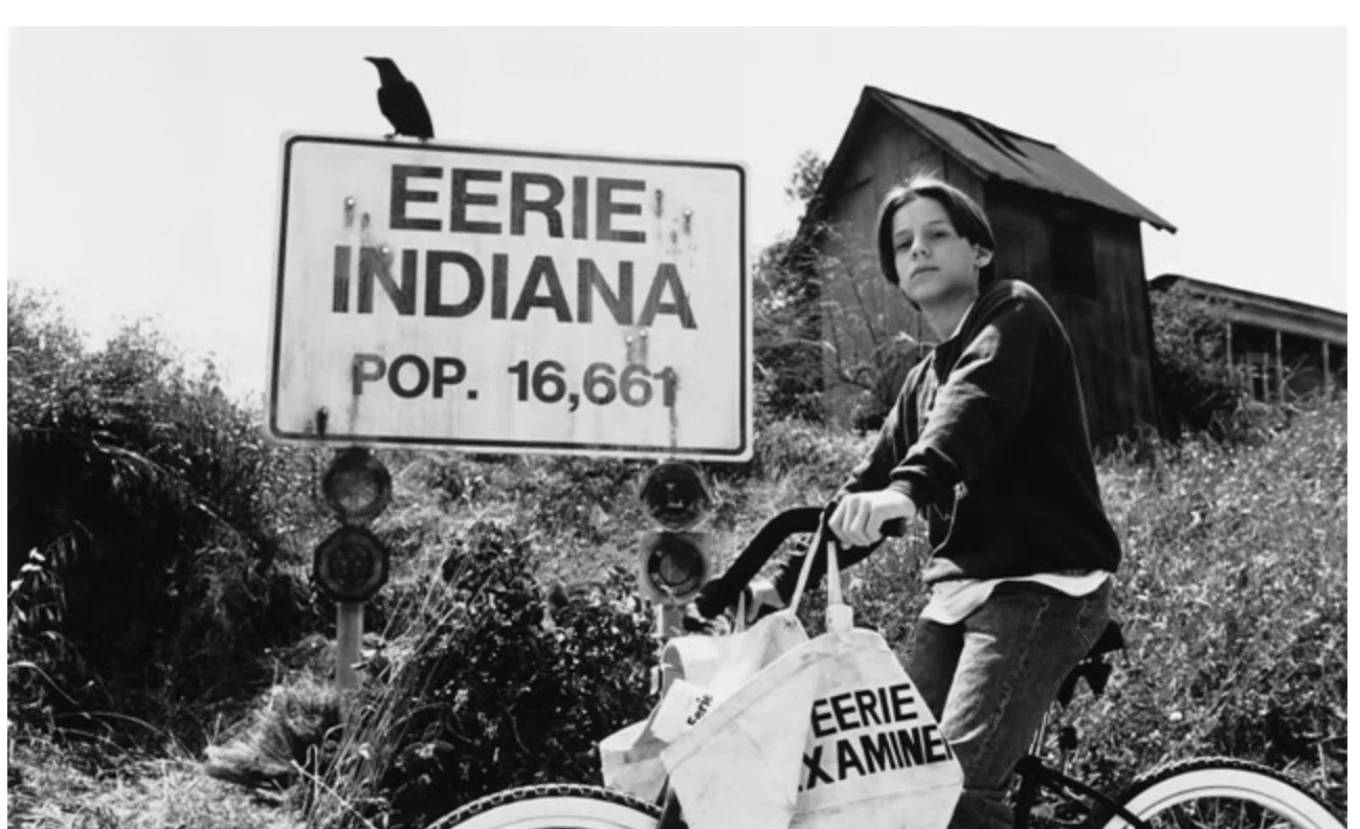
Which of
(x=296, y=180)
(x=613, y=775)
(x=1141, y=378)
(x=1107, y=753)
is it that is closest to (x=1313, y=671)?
(x=1107, y=753)

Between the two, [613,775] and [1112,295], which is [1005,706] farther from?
[1112,295]

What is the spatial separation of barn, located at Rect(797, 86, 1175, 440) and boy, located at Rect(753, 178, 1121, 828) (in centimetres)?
999

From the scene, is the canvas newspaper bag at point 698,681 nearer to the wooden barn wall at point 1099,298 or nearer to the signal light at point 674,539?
the signal light at point 674,539

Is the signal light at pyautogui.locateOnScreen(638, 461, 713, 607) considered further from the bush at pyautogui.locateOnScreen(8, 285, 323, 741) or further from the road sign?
the bush at pyautogui.locateOnScreen(8, 285, 323, 741)

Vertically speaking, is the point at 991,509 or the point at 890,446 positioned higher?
the point at 890,446

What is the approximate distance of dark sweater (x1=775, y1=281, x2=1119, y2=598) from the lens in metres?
1.89

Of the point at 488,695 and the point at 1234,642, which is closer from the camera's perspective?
the point at 488,695

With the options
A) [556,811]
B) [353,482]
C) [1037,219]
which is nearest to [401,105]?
[353,482]

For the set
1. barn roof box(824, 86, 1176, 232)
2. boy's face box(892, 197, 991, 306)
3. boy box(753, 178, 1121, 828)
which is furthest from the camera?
barn roof box(824, 86, 1176, 232)

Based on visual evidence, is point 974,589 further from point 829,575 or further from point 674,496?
point 674,496

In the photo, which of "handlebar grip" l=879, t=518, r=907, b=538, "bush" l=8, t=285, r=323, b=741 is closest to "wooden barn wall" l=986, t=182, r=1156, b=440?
"bush" l=8, t=285, r=323, b=741

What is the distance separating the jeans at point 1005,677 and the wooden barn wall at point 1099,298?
1191cm

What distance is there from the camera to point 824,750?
1.60 m

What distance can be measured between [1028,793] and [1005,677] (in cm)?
34
